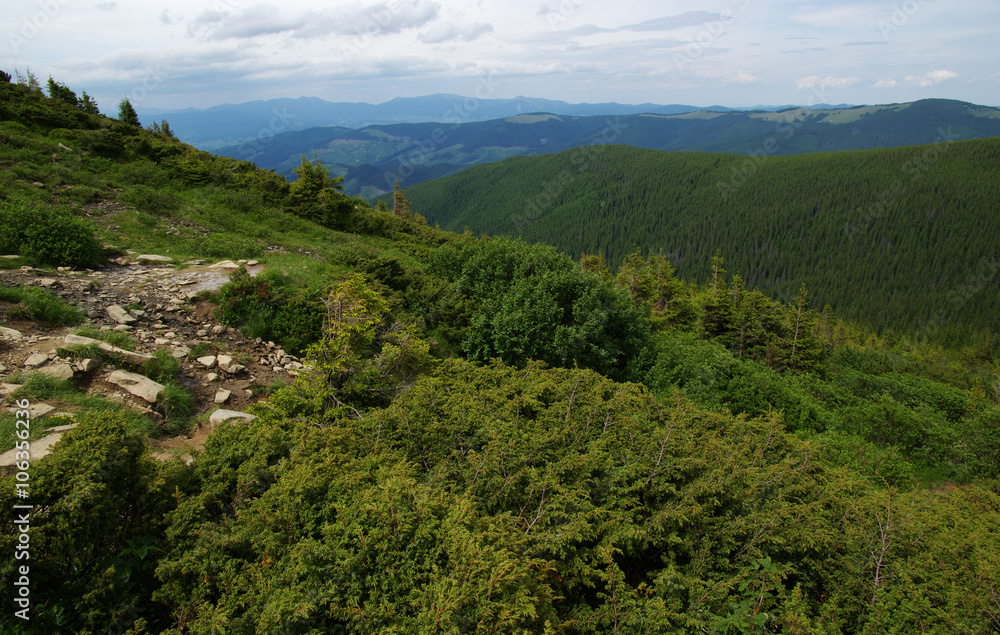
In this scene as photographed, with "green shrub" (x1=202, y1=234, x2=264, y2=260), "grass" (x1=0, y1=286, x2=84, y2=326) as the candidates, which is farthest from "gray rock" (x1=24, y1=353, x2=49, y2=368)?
"green shrub" (x1=202, y1=234, x2=264, y2=260)

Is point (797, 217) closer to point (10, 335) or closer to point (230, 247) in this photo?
point (230, 247)

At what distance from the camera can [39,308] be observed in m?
7.53

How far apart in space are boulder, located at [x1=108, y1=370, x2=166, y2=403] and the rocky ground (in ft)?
0.04

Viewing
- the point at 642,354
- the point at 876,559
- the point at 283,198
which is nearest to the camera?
the point at 876,559

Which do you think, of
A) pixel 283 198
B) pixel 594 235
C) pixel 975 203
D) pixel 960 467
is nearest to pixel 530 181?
pixel 594 235

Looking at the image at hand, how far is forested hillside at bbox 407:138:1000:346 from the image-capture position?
120 metres

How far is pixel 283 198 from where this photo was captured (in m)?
21.5

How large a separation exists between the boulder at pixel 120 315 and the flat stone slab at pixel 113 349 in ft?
5.27

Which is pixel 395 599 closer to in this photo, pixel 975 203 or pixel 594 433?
pixel 594 433

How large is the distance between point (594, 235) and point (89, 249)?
508ft

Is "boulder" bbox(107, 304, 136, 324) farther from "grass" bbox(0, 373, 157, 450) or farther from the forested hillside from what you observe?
the forested hillside

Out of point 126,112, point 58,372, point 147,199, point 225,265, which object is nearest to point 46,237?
point 225,265

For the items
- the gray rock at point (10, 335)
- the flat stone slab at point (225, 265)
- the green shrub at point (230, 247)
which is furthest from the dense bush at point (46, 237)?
the gray rock at point (10, 335)
